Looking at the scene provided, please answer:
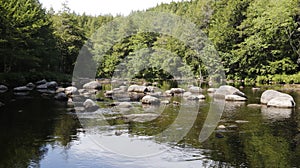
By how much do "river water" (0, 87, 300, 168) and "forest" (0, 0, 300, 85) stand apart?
1439 cm

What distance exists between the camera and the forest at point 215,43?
28.6 metres

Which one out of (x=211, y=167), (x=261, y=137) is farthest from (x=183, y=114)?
(x=211, y=167)

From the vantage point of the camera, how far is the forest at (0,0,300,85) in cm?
2858

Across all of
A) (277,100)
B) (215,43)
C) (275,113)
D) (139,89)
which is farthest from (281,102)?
(215,43)

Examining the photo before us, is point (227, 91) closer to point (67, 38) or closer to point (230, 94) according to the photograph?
point (230, 94)

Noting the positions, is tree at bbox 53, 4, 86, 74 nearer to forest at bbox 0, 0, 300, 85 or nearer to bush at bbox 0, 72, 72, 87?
forest at bbox 0, 0, 300, 85

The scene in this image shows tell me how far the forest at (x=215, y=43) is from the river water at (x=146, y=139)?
1439 centimetres

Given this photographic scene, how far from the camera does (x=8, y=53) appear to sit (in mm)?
27422

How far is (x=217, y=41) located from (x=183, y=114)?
26.8 meters

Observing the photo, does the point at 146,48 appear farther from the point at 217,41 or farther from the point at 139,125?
the point at 139,125

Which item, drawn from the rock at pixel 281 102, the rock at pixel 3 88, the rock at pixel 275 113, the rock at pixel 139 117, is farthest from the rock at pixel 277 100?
the rock at pixel 3 88

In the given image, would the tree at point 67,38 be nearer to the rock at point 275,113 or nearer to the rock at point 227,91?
Result: the rock at point 227,91

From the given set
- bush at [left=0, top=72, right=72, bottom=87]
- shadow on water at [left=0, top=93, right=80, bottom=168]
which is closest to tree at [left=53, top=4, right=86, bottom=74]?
bush at [left=0, top=72, right=72, bottom=87]

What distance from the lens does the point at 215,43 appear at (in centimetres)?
4016
